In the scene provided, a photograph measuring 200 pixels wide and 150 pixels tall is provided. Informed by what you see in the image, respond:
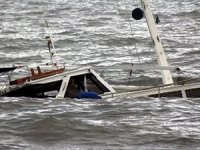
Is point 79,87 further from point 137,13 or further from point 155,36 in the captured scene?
point 137,13

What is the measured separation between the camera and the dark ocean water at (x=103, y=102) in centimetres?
1739

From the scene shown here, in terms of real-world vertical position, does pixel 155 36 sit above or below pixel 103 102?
above

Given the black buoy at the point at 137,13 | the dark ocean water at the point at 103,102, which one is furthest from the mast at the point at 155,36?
the dark ocean water at the point at 103,102

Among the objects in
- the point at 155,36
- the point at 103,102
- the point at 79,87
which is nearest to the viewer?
the point at 103,102

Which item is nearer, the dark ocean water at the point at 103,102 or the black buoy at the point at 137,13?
the dark ocean water at the point at 103,102

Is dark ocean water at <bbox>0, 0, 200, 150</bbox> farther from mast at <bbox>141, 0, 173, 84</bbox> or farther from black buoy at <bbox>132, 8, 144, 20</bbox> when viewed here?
black buoy at <bbox>132, 8, 144, 20</bbox>

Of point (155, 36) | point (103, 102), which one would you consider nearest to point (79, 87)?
point (103, 102)

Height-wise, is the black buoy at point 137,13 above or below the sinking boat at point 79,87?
above

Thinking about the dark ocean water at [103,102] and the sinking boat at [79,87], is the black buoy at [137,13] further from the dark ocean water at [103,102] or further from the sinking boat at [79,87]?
the dark ocean water at [103,102]

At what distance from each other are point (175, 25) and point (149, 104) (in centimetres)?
3383

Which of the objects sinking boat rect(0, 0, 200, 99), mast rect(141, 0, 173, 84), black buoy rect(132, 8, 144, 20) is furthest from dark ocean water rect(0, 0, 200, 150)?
black buoy rect(132, 8, 144, 20)

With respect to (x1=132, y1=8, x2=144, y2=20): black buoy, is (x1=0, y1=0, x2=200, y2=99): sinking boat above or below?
below

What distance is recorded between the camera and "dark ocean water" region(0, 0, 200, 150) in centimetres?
1739

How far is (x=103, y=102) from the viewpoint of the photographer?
21.8m
